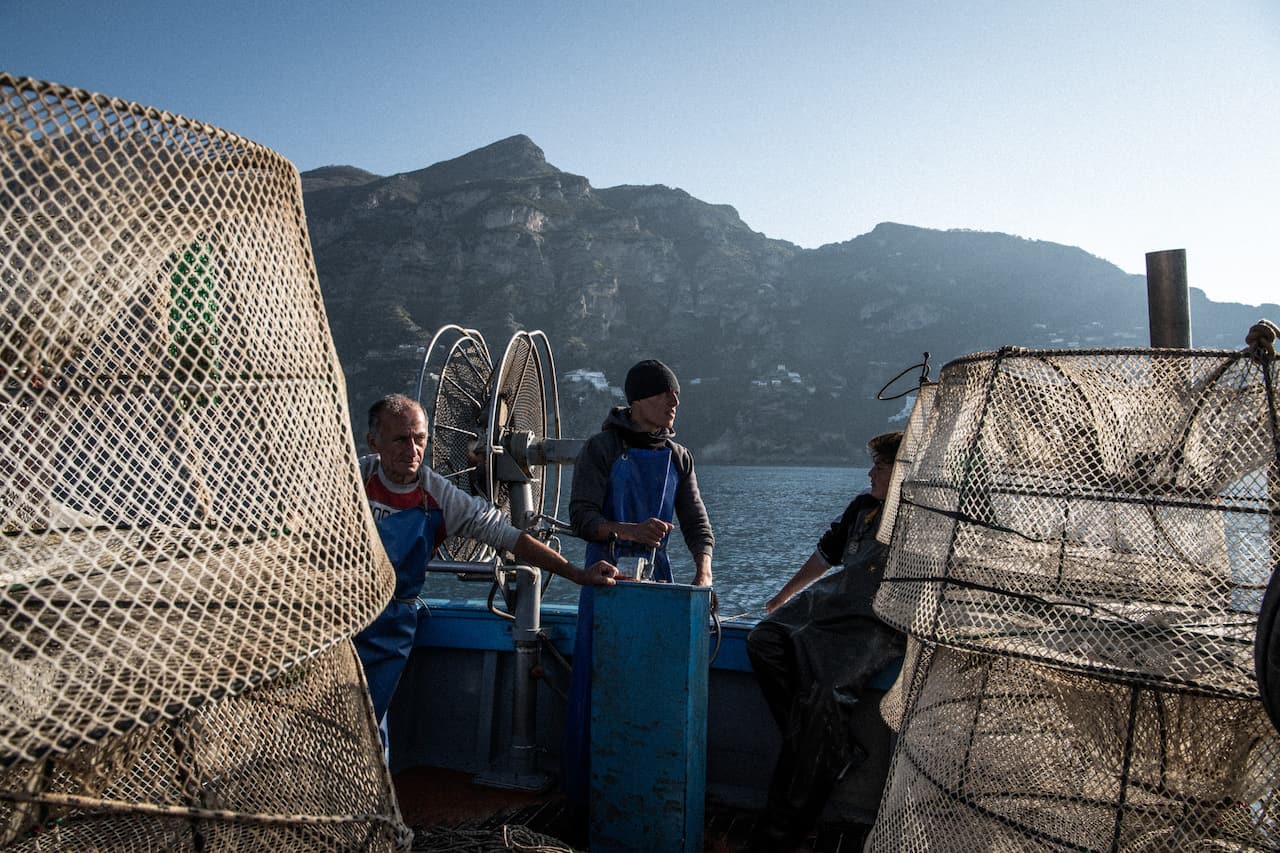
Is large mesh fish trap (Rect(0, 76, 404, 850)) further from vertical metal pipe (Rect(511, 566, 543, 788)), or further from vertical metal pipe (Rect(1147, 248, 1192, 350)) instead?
vertical metal pipe (Rect(1147, 248, 1192, 350))

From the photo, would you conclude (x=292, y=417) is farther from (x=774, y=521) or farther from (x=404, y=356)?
(x=404, y=356)

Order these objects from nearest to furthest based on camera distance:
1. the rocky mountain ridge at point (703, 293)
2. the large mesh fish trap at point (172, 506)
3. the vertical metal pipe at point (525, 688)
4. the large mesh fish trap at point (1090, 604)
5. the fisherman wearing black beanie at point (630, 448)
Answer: the large mesh fish trap at point (172, 506)
the large mesh fish trap at point (1090, 604)
the fisherman wearing black beanie at point (630, 448)
the vertical metal pipe at point (525, 688)
the rocky mountain ridge at point (703, 293)

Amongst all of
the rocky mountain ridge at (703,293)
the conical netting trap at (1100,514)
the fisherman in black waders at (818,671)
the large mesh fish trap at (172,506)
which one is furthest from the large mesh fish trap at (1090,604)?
the rocky mountain ridge at (703,293)

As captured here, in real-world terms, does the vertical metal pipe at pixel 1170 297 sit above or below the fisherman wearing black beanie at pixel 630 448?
above

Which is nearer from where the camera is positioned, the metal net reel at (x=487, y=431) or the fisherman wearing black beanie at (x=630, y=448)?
the fisherman wearing black beanie at (x=630, y=448)

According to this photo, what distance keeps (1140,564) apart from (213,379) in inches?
102

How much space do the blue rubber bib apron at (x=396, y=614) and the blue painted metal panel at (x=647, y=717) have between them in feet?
2.39

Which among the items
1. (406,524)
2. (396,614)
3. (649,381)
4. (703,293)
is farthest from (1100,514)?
(703,293)

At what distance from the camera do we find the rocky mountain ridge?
431 ft

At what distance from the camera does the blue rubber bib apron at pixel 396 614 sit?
3320mm

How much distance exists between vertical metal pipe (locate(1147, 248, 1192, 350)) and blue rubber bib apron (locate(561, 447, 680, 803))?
7.38ft

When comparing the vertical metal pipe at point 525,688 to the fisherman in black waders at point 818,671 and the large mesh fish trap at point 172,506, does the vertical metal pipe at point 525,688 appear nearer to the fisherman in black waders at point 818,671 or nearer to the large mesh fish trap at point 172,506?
the fisherman in black waders at point 818,671

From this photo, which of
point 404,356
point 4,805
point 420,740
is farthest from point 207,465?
point 404,356

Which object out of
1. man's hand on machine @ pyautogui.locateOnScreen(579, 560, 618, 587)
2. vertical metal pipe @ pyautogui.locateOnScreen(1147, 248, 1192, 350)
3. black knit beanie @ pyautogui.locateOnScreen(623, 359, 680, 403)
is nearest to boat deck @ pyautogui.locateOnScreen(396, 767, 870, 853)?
man's hand on machine @ pyautogui.locateOnScreen(579, 560, 618, 587)
